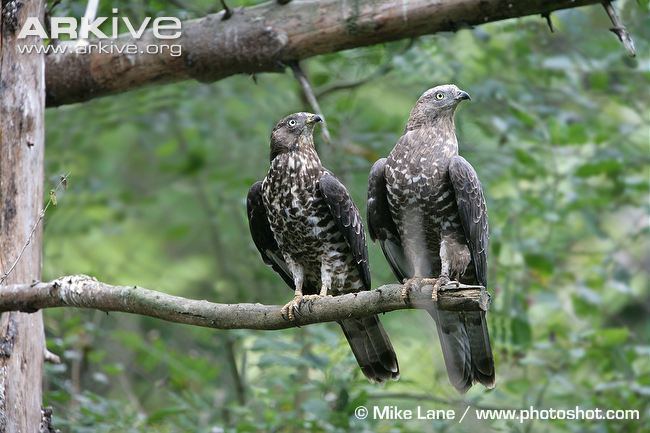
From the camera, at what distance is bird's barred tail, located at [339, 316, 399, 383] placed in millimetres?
5262

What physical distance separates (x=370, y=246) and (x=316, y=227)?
1.42m

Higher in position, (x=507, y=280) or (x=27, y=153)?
(x=27, y=153)

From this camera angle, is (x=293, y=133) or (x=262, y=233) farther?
(x=262, y=233)

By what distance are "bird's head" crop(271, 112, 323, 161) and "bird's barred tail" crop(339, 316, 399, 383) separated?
44.3 inches

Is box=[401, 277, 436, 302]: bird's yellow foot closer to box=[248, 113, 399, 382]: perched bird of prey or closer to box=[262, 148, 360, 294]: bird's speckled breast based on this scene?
box=[248, 113, 399, 382]: perched bird of prey

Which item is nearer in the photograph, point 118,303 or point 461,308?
point 461,308

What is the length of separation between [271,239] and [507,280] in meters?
2.41

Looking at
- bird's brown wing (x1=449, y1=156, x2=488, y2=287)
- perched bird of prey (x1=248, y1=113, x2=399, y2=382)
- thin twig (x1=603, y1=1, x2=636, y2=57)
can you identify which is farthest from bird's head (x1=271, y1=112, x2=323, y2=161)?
thin twig (x1=603, y1=1, x2=636, y2=57)

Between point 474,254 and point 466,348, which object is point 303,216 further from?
point 466,348

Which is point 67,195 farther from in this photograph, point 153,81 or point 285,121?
point 285,121

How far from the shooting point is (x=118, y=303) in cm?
448

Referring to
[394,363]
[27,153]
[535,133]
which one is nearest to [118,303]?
[27,153]

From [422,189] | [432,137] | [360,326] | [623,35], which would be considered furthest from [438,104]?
[360,326]

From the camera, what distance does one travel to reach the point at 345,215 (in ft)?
17.0
